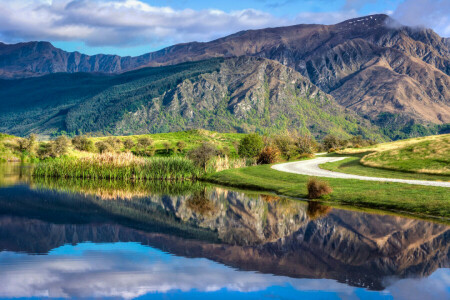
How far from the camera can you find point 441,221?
71.1 feet

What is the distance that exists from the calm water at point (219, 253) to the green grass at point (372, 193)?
2.10m

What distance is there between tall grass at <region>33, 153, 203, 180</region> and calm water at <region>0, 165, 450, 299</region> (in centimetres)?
2276

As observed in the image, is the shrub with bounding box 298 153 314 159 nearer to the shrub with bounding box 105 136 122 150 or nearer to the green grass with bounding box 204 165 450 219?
the green grass with bounding box 204 165 450 219

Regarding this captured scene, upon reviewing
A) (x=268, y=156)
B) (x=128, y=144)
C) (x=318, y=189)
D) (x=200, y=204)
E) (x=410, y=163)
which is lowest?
(x=200, y=204)

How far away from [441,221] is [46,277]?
1734cm

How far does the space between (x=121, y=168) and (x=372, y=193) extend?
29.6m

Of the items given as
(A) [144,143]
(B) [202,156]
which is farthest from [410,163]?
(A) [144,143]

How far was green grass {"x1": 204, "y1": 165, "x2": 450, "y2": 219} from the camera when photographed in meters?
24.2

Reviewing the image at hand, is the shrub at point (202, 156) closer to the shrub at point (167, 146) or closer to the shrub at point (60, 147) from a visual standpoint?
the shrub at point (60, 147)

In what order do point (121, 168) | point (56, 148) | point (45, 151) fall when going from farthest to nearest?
point (45, 151), point (56, 148), point (121, 168)

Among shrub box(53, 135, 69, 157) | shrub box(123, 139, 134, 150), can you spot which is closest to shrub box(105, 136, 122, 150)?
shrub box(123, 139, 134, 150)

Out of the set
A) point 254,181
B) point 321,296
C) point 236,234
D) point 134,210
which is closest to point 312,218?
point 236,234

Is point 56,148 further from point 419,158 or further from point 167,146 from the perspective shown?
point 419,158

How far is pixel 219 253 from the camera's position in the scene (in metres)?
15.8
